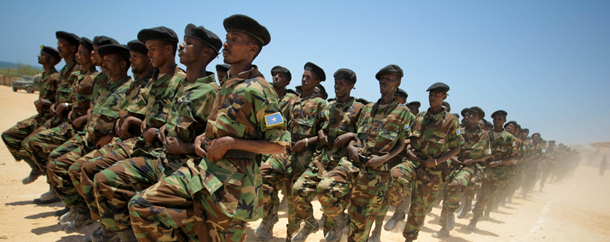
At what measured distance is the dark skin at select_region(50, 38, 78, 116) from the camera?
238 inches

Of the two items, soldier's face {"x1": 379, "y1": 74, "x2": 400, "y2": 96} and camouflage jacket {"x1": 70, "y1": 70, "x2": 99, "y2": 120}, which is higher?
soldier's face {"x1": 379, "y1": 74, "x2": 400, "y2": 96}

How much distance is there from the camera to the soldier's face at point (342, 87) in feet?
18.4

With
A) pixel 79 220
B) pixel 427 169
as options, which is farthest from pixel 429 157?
pixel 79 220

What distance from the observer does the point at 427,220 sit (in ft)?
30.7

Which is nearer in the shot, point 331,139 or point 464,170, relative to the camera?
point 331,139

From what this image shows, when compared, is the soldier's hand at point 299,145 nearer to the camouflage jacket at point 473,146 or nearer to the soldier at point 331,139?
the soldier at point 331,139

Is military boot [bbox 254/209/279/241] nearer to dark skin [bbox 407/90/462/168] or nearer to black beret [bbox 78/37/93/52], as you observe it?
dark skin [bbox 407/90/462/168]

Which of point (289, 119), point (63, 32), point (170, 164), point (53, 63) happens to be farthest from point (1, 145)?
point (170, 164)

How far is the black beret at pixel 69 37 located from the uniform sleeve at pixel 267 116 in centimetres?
511

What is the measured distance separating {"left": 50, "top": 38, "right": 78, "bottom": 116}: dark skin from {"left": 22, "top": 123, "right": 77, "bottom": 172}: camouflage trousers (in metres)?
0.59

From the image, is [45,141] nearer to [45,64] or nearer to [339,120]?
[45,64]

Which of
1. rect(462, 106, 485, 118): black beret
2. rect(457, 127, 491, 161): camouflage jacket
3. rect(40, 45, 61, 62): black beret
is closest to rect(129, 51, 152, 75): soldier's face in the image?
rect(40, 45, 61, 62): black beret

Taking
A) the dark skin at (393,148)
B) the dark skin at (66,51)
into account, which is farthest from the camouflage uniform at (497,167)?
the dark skin at (66,51)

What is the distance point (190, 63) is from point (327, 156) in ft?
8.59
